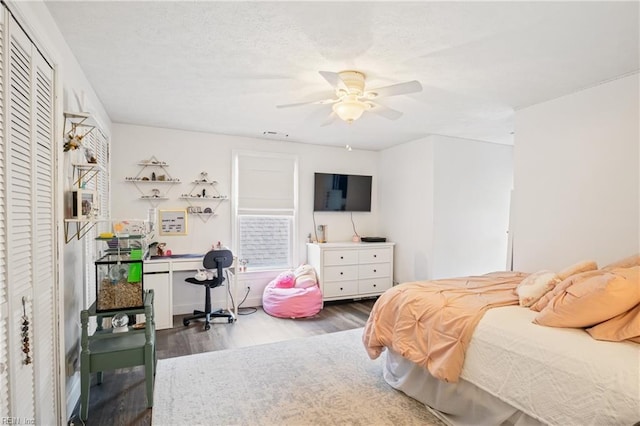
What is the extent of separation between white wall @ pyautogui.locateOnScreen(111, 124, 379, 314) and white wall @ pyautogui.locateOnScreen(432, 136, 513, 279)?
169 centimetres

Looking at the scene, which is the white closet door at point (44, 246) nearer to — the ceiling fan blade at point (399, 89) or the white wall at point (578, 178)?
the ceiling fan blade at point (399, 89)

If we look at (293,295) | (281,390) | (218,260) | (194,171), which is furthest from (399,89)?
(194,171)

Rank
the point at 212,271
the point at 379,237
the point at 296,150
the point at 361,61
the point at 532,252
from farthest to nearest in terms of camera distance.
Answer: the point at 379,237, the point at 296,150, the point at 212,271, the point at 532,252, the point at 361,61

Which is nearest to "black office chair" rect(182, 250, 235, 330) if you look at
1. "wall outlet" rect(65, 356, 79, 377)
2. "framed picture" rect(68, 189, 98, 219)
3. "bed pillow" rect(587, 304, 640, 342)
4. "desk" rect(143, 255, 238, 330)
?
"desk" rect(143, 255, 238, 330)

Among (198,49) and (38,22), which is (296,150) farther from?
(38,22)

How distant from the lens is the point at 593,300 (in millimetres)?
1607

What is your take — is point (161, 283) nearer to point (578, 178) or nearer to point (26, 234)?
point (26, 234)

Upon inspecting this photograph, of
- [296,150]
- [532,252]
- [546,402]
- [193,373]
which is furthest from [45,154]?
[532,252]

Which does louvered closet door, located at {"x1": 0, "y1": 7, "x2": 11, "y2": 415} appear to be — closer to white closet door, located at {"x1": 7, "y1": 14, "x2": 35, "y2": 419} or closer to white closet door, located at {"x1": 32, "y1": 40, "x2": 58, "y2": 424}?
white closet door, located at {"x1": 7, "y1": 14, "x2": 35, "y2": 419}

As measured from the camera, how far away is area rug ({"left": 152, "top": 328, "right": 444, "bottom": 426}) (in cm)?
215

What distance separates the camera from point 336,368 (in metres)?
2.82

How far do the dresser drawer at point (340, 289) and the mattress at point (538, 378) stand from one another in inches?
103

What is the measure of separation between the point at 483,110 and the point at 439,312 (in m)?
2.38

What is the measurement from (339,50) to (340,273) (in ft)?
10.9
